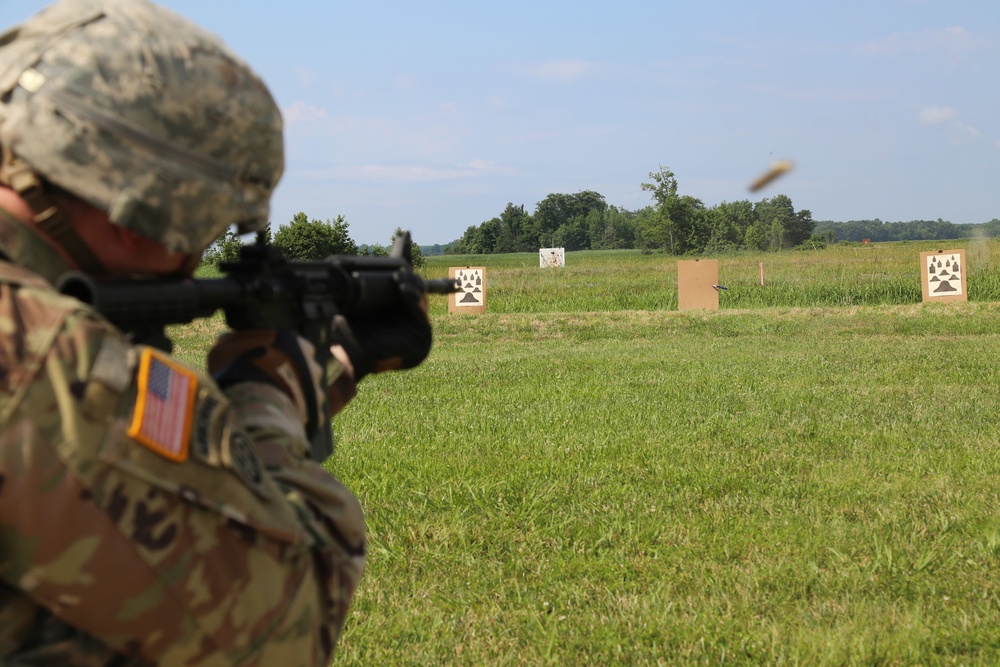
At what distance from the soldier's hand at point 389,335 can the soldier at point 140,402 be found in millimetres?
354

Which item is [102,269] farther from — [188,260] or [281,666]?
[281,666]

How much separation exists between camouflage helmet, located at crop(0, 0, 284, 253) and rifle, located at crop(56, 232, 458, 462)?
0.30ft

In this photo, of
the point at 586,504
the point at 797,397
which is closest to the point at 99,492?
the point at 586,504

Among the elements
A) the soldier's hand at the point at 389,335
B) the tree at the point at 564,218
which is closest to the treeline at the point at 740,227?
the soldier's hand at the point at 389,335

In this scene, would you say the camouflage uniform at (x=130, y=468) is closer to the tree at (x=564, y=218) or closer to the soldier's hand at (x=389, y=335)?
the soldier's hand at (x=389, y=335)

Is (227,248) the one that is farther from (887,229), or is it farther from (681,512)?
(887,229)

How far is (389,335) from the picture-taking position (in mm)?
1867

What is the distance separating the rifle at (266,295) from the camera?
126 centimetres

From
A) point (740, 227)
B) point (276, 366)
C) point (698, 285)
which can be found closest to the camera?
point (276, 366)

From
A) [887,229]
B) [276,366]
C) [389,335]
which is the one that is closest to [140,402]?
[276,366]

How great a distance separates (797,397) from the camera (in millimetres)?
8195

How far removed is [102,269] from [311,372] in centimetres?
32

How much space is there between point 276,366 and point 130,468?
13.7 inches

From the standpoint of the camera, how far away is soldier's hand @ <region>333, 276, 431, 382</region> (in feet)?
5.78
